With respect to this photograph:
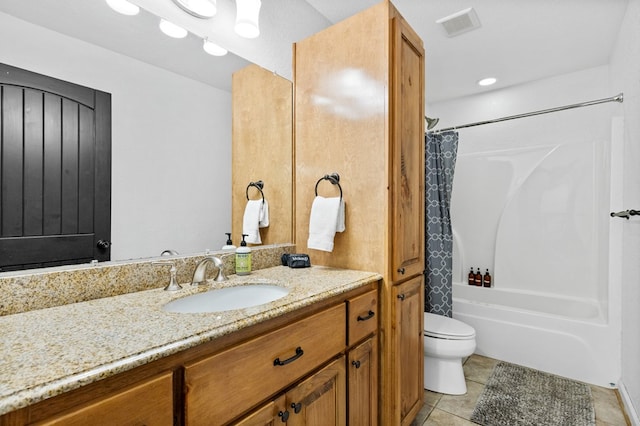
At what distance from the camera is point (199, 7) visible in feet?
4.43

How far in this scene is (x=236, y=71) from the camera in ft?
5.03

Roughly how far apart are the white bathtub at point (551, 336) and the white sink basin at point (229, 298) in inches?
79.9

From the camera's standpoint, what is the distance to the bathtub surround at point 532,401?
1768 millimetres

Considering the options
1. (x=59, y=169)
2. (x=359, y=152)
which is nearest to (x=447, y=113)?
(x=359, y=152)

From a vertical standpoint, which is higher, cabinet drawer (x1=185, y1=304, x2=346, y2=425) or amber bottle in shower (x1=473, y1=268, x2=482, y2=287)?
cabinet drawer (x1=185, y1=304, x2=346, y2=425)

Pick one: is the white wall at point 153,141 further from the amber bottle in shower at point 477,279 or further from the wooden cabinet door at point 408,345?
the amber bottle in shower at point 477,279

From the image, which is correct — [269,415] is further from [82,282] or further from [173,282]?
[82,282]

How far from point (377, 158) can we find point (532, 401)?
71.6 inches

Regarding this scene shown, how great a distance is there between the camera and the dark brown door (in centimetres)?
89

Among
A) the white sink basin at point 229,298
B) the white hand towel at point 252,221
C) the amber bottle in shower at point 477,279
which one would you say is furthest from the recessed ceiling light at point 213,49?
the amber bottle in shower at point 477,279

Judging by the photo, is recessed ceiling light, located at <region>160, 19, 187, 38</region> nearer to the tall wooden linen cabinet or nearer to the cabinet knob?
the tall wooden linen cabinet

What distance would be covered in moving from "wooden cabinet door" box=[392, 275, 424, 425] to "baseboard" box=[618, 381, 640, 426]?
3.60 feet

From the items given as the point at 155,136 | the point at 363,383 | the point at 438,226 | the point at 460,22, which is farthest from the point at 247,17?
the point at 438,226

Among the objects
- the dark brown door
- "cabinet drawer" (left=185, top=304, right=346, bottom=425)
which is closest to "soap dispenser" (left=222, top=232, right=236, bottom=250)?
the dark brown door
